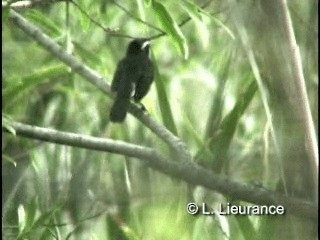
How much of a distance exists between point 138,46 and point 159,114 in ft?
0.37

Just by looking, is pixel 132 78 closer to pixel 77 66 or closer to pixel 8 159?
pixel 77 66

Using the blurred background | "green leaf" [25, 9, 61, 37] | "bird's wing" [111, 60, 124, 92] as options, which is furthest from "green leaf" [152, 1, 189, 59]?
"green leaf" [25, 9, 61, 37]

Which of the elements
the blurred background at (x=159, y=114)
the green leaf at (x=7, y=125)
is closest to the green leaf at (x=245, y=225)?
the blurred background at (x=159, y=114)

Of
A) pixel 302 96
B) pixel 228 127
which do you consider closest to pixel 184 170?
pixel 228 127

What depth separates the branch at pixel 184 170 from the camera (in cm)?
97

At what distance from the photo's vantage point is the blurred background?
984mm

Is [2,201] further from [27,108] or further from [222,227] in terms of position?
[222,227]

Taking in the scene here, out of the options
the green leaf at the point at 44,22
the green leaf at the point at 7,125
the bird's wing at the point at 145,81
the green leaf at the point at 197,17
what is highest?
the green leaf at the point at 197,17

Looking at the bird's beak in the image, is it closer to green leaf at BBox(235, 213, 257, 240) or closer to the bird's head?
the bird's head

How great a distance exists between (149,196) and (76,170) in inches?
5.6

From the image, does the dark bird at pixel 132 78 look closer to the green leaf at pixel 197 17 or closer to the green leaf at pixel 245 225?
the green leaf at pixel 197 17

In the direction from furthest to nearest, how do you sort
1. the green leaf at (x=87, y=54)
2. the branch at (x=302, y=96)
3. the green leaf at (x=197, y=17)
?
the green leaf at (x=87, y=54)
the green leaf at (x=197, y=17)
the branch at (x=302, y=96)

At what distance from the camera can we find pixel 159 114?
1104mm

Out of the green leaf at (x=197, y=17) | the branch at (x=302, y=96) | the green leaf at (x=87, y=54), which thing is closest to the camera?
the branch at (x=302, y=96)
